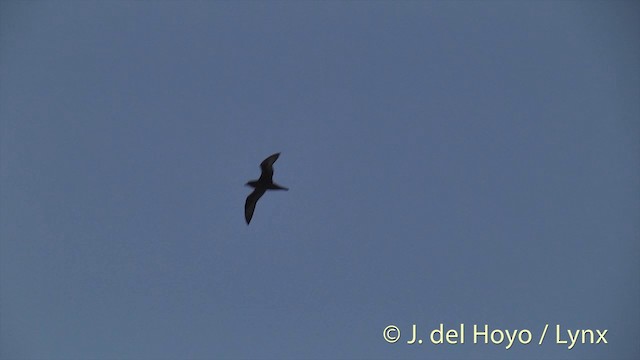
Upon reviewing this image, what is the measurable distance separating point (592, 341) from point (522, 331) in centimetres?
533

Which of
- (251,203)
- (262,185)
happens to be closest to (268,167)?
(262,185)

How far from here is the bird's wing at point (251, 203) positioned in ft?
124

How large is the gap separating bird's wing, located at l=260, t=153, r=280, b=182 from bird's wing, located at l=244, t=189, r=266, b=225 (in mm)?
1746

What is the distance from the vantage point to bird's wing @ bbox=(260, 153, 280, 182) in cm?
3403

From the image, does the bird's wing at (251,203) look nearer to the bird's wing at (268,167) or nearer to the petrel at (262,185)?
the petrel at (262,185)

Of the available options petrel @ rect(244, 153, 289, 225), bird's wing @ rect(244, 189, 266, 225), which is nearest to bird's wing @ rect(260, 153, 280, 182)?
petrel @ rect(244, 153, 289, 225)

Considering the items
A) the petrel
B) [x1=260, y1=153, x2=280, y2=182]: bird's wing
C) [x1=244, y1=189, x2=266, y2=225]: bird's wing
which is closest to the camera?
[x1=260, y1=153, x2=280, y2=182]: bird's wing

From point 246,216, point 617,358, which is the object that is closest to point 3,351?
point 246,216

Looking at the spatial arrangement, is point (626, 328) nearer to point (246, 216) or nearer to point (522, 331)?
point (522, 331)

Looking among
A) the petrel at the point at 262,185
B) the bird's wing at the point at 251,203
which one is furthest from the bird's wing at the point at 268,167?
the bird's wing at the point at 251,203

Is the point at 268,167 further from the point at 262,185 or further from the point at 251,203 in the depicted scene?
the point at 251,203

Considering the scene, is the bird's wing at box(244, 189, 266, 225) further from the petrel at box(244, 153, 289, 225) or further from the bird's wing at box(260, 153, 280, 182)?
the bird's wing at box(260, 153, 280, 182)

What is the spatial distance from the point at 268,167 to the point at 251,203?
392 centimetres

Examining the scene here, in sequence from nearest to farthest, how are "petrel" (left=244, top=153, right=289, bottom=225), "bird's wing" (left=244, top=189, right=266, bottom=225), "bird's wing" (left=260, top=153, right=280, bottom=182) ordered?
"bird's wing" (left=260, top=153, right=280, bottom=182)
"petrel" (left=244, top=153, right=289, bottom=225)
"bird's wing" (left=244, top=189, right=266, bottom=225)
